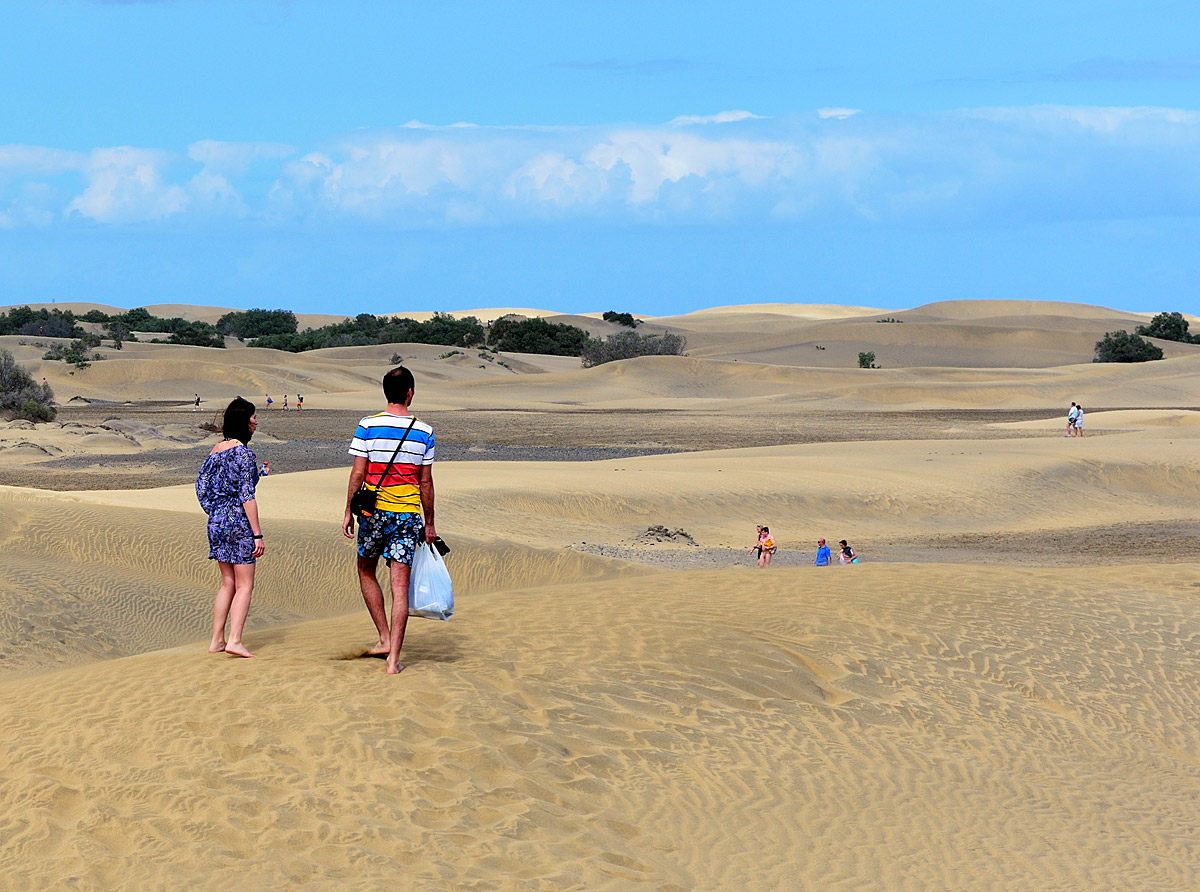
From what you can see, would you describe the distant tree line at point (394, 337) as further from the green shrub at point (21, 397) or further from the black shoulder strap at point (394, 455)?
the black shoulder strap at point (394, 455)

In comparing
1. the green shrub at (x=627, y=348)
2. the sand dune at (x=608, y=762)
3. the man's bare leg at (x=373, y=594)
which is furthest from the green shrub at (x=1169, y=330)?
the man's bare leg at (x=373, y=594)

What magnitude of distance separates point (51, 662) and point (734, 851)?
720 centimetres

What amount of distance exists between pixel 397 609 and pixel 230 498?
50.6 inches

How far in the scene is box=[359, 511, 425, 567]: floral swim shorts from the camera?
6.99 meters

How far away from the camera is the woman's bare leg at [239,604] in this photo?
7613 millimetres

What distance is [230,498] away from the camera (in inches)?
299

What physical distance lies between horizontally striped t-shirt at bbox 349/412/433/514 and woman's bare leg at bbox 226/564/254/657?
1218 millimetres

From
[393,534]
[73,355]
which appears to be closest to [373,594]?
[393,534]

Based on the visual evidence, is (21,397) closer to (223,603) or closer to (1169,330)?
(223,603)

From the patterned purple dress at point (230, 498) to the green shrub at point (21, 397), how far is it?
36.4 metres

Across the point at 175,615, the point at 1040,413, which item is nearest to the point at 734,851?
the point at 175,615

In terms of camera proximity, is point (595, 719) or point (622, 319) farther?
point (622, 319)

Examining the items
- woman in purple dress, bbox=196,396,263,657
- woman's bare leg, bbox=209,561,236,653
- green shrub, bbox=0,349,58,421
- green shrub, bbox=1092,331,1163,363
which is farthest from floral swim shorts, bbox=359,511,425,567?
green shrub, bbox=1092,331,1163,363

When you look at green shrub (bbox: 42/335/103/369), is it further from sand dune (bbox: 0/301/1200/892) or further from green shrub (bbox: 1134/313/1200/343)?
green shrub (bbox: 1134/313/1200/343)
